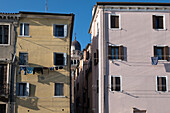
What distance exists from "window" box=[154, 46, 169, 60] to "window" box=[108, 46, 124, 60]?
12.8 ft

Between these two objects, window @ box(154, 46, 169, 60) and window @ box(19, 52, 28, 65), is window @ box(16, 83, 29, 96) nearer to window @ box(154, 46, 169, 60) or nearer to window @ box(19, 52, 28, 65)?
window @ box(19, 52, 28, 65)

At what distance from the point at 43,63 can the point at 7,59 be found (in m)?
3.99

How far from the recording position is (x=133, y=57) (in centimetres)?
3012

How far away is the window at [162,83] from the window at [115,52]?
15.6 feet

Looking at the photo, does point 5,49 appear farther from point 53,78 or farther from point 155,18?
point 155,18

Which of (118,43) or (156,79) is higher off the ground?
(118,43)

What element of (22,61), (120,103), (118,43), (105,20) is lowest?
(120,103)

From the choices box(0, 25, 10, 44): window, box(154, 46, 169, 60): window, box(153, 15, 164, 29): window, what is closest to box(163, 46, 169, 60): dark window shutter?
box(154, 46, 169, 60): window

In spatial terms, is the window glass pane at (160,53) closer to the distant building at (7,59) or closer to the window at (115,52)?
the window at (115,52)

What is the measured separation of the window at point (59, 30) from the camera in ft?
102

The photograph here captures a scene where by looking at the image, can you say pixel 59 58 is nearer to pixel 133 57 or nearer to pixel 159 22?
pixel 133 57

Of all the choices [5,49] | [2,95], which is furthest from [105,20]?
[2,95]

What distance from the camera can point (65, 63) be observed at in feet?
100

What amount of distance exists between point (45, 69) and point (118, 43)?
8.64 m
